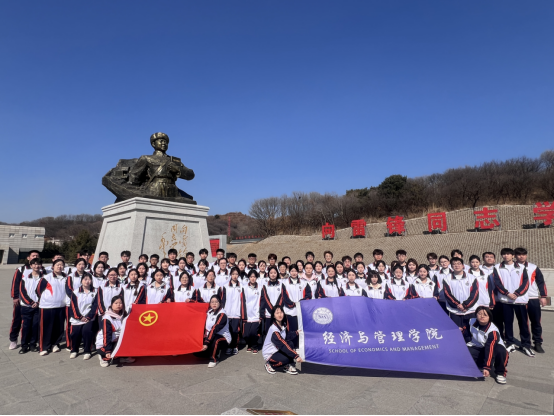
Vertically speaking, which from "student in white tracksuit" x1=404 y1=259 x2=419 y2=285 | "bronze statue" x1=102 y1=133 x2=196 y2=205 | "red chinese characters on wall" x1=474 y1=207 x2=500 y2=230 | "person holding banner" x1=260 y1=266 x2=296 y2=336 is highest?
"bronze statue" x1=102 y1=133 x2=196 y2=205

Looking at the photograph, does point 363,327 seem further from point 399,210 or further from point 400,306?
point 399,210

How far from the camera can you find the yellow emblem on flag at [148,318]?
4.62 meters

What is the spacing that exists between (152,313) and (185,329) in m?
0.54

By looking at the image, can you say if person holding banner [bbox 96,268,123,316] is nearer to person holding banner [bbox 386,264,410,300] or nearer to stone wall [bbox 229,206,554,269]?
person holding banner [bbox 386,264,410,300]

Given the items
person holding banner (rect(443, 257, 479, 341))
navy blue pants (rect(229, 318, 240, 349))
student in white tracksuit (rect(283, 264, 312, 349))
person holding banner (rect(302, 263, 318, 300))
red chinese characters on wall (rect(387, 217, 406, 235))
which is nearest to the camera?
person holding banner (rect(443, 257, 479, 341))

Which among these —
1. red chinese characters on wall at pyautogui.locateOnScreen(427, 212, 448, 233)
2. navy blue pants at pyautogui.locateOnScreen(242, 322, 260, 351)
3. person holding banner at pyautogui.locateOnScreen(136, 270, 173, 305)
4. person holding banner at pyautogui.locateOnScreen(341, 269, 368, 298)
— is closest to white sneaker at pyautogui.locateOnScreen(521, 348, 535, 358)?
person holding banner at pyautogui.locateOnScreen(341, 269, 368, 298)

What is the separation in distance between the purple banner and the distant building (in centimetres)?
5431

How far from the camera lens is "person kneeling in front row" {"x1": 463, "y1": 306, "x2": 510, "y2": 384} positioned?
12.1 feet

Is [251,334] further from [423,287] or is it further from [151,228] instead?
[151,228]

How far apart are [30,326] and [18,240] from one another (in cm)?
5485

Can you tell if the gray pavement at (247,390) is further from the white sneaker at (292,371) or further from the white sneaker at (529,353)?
the white sneaker at (529,353)

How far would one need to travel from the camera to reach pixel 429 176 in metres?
42.2

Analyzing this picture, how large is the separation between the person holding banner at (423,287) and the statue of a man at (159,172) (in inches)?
283

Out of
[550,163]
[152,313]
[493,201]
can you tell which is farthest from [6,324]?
[550,163]
